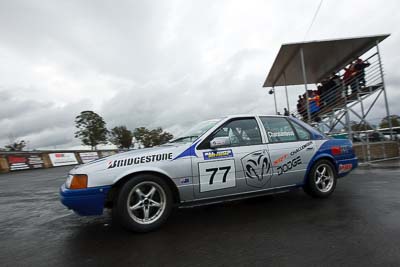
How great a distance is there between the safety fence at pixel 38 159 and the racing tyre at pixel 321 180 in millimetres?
14524

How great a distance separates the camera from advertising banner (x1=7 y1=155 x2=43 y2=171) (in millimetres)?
18031

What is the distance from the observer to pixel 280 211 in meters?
3.75

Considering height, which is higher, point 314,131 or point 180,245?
point 314,131

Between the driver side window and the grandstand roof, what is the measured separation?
6534 mm

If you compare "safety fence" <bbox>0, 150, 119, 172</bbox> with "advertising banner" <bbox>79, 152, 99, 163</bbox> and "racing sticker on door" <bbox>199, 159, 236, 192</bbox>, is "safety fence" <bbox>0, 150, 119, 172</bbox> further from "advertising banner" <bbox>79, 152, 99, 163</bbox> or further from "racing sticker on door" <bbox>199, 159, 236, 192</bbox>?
"racing sticker on door" <bbox>199, 159, 236, 192</bbox>

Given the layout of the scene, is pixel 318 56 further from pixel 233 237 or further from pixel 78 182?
pixel 78 182

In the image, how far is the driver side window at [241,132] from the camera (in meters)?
3.74

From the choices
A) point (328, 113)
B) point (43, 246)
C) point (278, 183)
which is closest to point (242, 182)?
point (278, 183)

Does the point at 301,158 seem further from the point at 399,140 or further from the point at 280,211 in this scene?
the point at 399,140

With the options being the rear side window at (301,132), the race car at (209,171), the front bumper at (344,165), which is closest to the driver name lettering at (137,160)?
the race car at (209,171)

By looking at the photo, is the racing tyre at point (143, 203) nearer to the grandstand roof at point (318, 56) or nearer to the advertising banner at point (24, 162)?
the grandstand roof at point (318, 56)

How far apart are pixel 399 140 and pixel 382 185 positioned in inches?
273

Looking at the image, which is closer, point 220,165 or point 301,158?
point 220,165

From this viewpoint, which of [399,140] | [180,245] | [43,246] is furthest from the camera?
[399,140]
